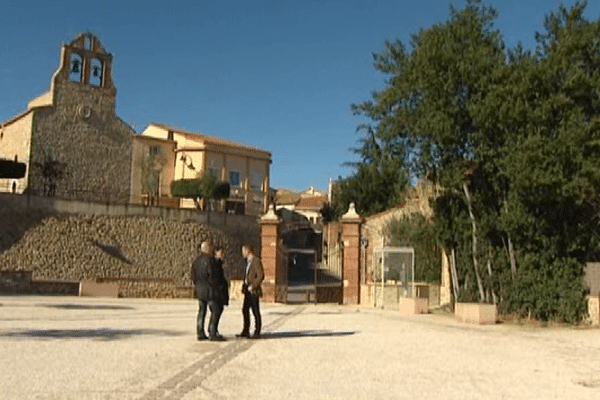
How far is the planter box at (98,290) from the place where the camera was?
25469 millimetres

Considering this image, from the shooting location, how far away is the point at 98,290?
25516 mm

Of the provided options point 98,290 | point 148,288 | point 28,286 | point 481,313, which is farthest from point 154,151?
point 481,313

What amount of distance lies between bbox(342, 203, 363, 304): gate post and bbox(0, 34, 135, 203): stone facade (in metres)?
24.4

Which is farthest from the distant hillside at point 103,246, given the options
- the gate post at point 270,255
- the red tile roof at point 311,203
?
the red tile roof at point 311,203

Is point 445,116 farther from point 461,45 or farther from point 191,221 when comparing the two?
point 191,221

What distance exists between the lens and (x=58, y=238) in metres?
35.7

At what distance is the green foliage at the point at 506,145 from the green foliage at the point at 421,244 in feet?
26.7

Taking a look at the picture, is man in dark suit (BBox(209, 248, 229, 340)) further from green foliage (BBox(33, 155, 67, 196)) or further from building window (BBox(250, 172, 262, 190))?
building window (BBox(250, 172, 262, 190))

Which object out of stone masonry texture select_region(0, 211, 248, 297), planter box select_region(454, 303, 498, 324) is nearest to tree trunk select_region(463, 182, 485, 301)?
planter box select_region(454, 303, 498, 324)

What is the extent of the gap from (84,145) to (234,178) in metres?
14.1

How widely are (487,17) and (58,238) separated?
90.4 ft

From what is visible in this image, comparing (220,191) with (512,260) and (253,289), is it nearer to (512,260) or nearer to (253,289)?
(512,260)

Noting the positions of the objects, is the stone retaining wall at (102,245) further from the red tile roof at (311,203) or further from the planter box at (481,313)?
the red tile roof at (311,203)

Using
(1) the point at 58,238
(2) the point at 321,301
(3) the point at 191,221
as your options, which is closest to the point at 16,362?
(2) the point at 321,301
